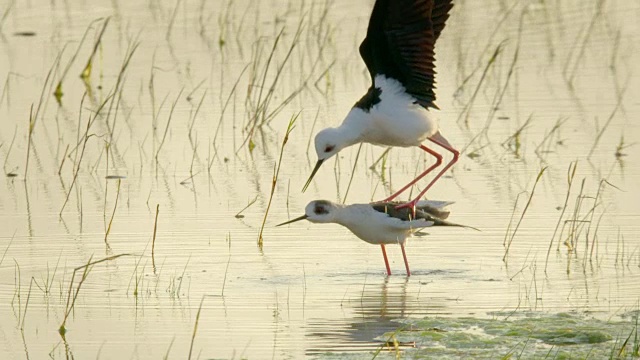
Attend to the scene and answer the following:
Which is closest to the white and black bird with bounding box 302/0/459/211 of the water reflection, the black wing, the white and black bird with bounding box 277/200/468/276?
the black wing

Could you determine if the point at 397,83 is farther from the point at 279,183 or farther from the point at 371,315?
the point at 371,315

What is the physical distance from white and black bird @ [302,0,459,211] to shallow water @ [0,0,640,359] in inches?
19.8

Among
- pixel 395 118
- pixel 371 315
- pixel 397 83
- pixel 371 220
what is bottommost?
pixel 371 315

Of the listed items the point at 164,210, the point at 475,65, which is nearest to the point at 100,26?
the point at 475,65

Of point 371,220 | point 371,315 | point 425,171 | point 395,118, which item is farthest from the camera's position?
point 425,171

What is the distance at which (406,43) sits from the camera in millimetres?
7668

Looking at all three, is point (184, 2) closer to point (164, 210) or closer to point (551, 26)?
point (551, 26)

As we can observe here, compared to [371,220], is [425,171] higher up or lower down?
higher up

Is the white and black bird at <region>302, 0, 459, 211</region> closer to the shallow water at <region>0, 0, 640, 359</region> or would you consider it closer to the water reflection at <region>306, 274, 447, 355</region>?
the shallow water at <region>0, 0, 640, 359</region>

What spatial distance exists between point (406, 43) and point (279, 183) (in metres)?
1.44

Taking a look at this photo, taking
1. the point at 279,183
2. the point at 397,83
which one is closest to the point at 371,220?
the point at 397,83

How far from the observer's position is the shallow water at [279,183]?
613cm

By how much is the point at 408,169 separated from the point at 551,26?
4.89m

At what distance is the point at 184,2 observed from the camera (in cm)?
1487
